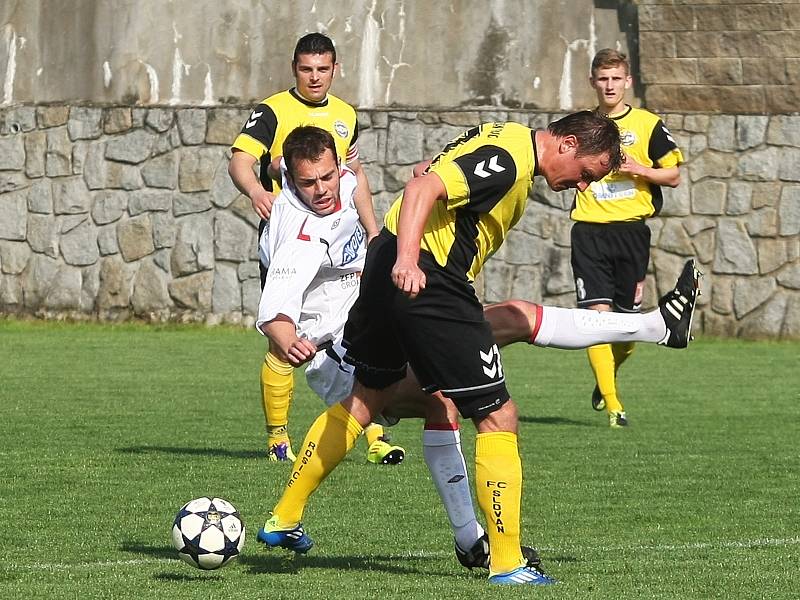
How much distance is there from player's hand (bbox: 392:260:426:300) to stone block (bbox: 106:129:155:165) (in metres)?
11.9

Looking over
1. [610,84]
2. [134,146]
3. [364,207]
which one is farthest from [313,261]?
[134,146]

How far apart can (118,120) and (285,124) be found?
8.22m

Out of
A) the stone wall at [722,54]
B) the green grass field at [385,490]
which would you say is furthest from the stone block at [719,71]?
the green grass field at [385,490]

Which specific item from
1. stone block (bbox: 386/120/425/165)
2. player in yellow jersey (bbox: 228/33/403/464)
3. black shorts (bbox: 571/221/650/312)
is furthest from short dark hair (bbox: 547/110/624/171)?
stone block (bbox: 386/120/425/165)

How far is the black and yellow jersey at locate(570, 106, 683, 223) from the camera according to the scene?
1001cm

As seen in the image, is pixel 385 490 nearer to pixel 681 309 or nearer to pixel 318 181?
pixel 318 181

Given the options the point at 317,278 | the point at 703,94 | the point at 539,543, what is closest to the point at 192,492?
the point at 317,278

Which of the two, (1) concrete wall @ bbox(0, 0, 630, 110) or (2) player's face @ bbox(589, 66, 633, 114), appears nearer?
(2) player's face @ bbox(589, 66, 633, 114)

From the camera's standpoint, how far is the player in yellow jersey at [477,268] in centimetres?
488

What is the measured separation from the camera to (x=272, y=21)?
16.1 m

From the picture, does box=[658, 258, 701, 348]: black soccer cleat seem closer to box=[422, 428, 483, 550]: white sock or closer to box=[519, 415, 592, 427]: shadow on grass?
box=[422, 428, 483, 550]: white sock

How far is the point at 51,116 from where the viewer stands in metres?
16.5

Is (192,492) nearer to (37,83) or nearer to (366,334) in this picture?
(366,334)

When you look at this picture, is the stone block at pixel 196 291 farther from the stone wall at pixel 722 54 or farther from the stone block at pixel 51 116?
the stone wall at pixel 722 54
